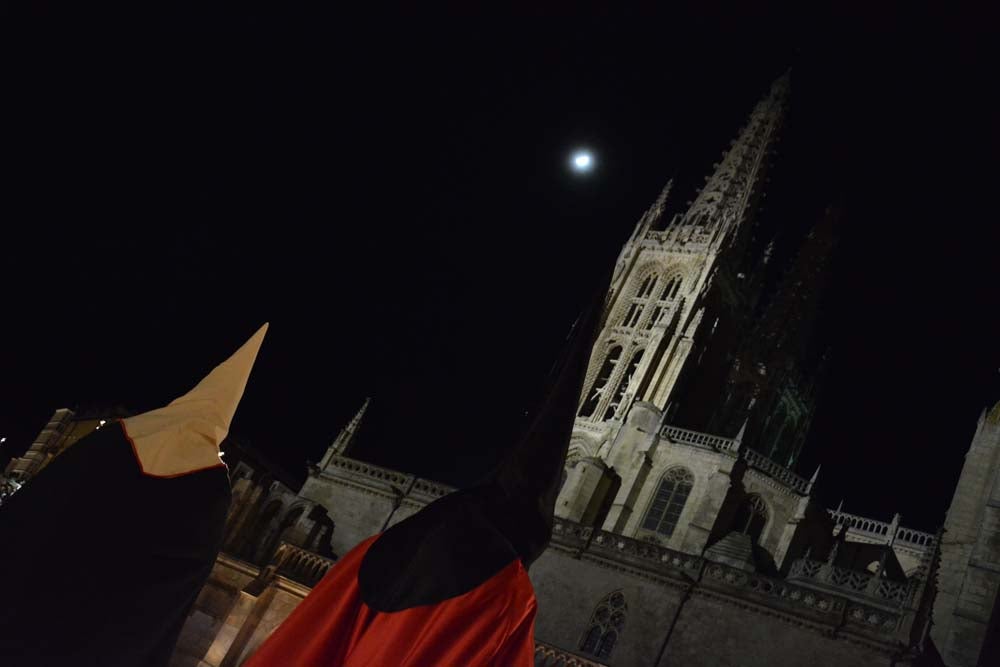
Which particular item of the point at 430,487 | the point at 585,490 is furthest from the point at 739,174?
the point at 430,487

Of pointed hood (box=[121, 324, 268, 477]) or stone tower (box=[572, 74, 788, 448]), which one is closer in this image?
pointed hood (box=[121, 324, 268, 477])

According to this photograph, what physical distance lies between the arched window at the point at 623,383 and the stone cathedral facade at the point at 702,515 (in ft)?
0.67

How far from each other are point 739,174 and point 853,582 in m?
31.1

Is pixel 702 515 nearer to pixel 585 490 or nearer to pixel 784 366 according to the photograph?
pixel 585 490

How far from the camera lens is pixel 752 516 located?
96.7 feet

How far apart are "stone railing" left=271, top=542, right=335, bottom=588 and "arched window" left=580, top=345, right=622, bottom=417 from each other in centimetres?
2024

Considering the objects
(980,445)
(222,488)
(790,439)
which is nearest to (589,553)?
(980,445)

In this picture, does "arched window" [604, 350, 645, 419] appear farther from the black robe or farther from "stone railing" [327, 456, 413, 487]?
the black robe

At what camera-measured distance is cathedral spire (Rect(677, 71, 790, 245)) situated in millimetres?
45562

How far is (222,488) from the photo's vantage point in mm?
4688

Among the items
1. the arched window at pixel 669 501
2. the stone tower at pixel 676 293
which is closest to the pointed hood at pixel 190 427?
the arched window at pixel 669 501

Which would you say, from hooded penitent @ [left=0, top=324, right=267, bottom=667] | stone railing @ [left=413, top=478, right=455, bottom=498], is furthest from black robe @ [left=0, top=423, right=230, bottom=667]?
stone railing @ [left=413, top=478, right=455, bottom=498]

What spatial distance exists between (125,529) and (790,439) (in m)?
44.4

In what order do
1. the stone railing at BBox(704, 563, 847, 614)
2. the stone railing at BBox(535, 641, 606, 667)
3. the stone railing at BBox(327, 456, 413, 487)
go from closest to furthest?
1. the stone railing at BBox(535, 641, 606, 667)
2. the stone railing at BBox(704, 563, 847, 614)
3. the stone railing at BBox(327, 456, 413, 487)
